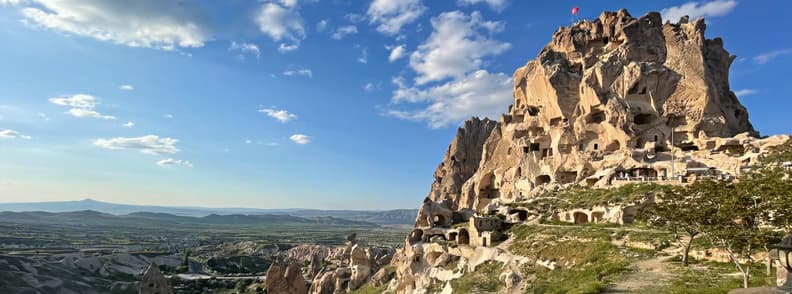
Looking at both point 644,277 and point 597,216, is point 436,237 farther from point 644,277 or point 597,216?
point 644,277

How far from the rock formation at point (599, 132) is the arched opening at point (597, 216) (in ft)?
0.34

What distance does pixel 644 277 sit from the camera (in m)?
19.4

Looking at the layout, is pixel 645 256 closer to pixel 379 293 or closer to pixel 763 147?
pixel 379 293

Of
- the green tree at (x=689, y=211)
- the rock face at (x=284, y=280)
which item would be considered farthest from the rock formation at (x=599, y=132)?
the green tree at (x=689, y=211)

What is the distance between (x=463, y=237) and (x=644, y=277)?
25382 millimetres

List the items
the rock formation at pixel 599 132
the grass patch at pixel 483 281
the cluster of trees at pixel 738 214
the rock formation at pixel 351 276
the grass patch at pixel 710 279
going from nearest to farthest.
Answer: the grass patch at pixel 710 279 → the cluster of trees at pixel 738 214 → the grass patch at pixel 483 281 → the rock formation at pixel 599 132 → the rock formation at pixel 351 276

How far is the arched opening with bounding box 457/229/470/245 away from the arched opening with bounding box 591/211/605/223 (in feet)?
36.5

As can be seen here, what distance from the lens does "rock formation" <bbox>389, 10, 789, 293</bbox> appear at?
4462 cm

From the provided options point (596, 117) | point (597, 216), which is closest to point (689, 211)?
point (597, 216)

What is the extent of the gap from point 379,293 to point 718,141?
4096cm

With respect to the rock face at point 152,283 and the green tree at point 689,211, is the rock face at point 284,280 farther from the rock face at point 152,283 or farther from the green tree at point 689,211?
the green tree at point 689,211

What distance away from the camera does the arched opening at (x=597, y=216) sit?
3983 centimetres

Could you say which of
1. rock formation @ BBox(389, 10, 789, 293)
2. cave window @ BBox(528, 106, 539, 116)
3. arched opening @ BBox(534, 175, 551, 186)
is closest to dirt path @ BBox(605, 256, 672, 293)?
rock formation @ BBox(389, 10, 789, 293)

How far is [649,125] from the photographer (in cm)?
5884
